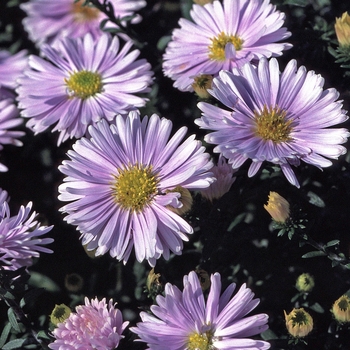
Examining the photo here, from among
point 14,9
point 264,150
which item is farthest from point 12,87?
point 264,150

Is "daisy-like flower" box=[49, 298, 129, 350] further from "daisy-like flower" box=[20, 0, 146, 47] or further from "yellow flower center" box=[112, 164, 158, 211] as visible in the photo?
"daisy-like flower" box=[20, 0, 146, 47]

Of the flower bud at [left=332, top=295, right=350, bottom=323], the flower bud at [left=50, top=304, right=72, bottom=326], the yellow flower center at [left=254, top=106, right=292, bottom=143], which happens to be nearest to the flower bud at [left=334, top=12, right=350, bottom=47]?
the yellow flower center at [left=254, top=106, right=292, bottom=143]

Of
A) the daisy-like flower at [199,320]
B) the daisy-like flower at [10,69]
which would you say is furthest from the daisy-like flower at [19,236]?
the daisy-like flower at [10,69]

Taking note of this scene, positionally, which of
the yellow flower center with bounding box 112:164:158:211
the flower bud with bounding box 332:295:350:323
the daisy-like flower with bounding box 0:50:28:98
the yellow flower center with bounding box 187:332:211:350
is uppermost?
the daisy-like flower with bounding box 0:50:28:98

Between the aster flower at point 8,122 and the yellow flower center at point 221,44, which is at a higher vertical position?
the yellow flower center at point 221,44

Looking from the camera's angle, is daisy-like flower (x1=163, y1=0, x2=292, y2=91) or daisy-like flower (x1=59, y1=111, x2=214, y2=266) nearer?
daisy-like flower (x1=59, y1=111, x2=214, y2=266)

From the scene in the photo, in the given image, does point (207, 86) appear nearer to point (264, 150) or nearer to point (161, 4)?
point (264, 150)

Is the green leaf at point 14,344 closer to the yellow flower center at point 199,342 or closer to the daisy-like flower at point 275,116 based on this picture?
the yellow flower center at point 199,342
